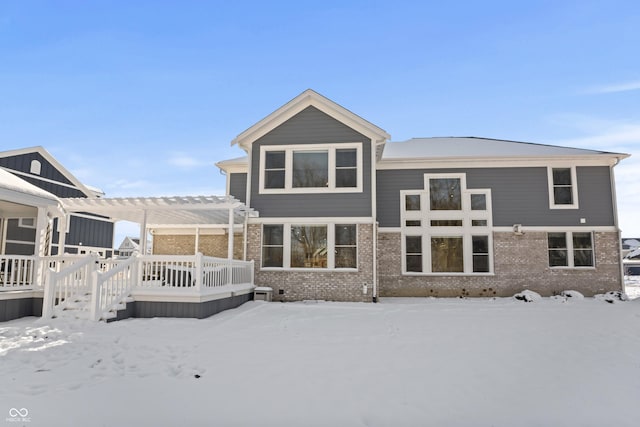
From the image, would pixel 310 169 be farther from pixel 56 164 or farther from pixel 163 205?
pixel 56 164

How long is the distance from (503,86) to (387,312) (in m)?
8.16

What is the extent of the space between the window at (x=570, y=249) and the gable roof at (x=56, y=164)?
21.6 metres

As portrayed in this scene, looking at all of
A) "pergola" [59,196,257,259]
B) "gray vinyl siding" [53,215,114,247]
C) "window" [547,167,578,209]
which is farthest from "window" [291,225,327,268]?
"gray vinyl siding" [53,215,114,247]

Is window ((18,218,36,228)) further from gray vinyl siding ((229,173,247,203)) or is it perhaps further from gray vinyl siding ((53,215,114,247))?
gray vinyl siding ((229,173,247,203))

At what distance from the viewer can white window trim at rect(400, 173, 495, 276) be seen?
16062mm

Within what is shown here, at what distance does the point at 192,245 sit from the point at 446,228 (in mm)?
10629

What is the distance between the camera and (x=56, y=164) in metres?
18.5

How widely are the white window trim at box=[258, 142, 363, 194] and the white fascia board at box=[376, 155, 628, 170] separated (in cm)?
267

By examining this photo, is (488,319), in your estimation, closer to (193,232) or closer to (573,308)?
(573,308)

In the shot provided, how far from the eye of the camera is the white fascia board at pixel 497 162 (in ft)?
52.8

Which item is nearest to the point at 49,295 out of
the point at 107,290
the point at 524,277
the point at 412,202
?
the point at 107,290

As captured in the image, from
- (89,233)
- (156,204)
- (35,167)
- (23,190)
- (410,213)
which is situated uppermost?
(35,167)

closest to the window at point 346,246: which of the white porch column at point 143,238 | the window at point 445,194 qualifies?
the window at point 445,194

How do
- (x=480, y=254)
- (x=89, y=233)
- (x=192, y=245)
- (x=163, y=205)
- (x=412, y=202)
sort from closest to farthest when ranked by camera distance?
(x=163, y=205)
(x=480, y=254)
(x=412, y=202)
(x=192, y=245)
(x=89, y=233)
